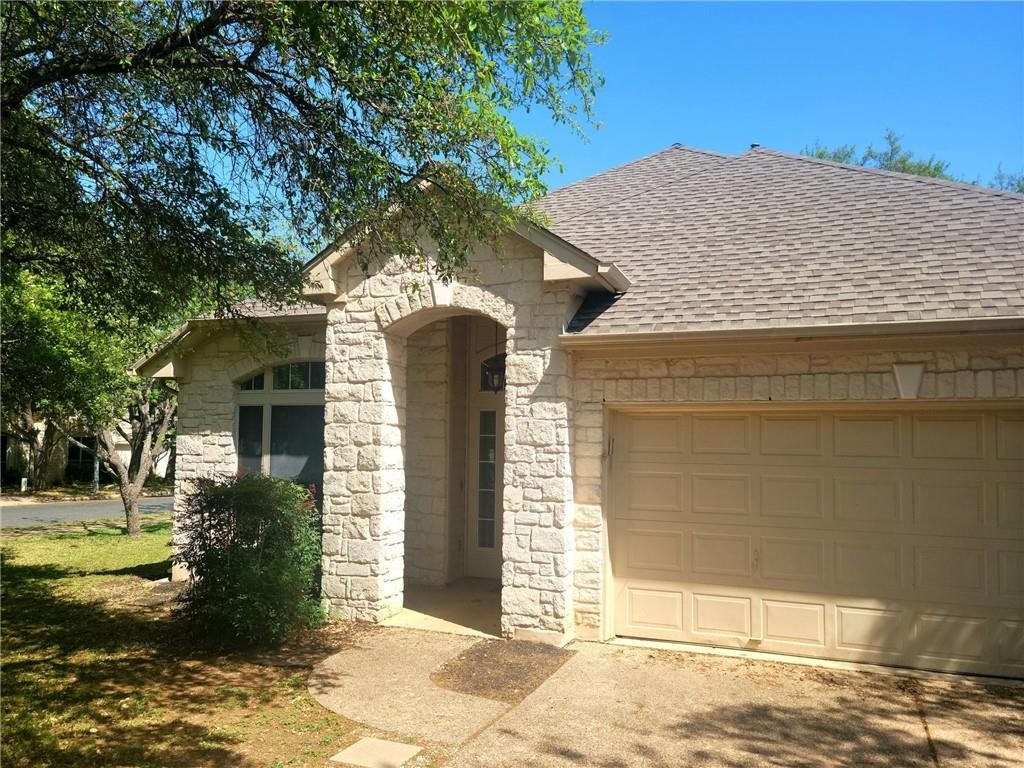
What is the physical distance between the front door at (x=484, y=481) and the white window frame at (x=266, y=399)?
89.2 inches

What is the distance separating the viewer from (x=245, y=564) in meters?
7.39

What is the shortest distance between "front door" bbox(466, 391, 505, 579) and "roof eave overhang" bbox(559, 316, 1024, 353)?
3.42 meters

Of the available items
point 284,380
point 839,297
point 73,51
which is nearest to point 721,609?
point 839,297

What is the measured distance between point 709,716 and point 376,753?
253cm

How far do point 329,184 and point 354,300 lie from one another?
2.55 metres

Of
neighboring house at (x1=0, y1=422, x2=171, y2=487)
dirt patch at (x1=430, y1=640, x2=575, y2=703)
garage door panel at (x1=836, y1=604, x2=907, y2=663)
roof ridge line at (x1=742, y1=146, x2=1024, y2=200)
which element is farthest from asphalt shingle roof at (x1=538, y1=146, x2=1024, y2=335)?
neighboring house at (x1=0, y1=422, x2=171, y2=487)

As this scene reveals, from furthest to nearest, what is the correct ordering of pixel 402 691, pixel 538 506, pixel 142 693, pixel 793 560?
1. pixel 538 506
2. pixel 793 560
3. pixel 402 691
4. pixel 142 693

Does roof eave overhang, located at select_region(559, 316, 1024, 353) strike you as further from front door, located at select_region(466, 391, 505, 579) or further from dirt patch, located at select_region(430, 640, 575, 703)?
front door, located at select_region(466, 391, 505, 579)

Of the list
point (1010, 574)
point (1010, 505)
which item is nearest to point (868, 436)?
point (1010, 505)

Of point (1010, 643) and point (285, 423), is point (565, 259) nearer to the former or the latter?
point (285, 423)


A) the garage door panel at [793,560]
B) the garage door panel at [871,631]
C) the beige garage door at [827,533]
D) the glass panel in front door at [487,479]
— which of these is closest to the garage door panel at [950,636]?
the beige garage door at [827,533]

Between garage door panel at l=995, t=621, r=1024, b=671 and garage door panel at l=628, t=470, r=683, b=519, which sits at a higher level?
garage door panel at l=628, t=470, r=683, b=519

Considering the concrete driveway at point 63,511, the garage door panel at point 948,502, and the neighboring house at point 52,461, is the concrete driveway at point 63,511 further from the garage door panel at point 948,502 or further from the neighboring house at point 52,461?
the garage door panel at point 948,502

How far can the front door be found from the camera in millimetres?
10758
